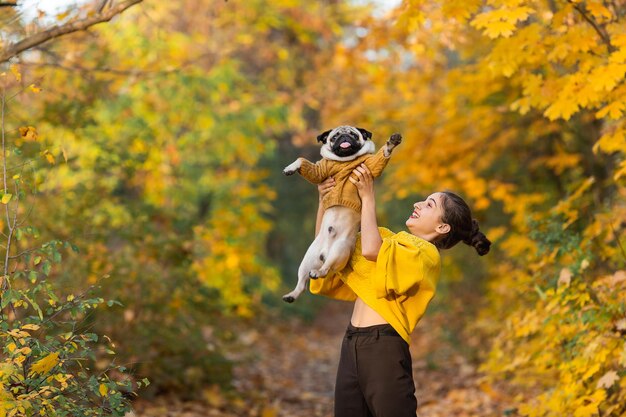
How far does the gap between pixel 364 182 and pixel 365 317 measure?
1.79ft

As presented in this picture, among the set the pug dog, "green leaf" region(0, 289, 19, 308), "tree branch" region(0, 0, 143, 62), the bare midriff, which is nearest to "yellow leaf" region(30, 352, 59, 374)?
"green leaf" region(0, 289, 19, 308)

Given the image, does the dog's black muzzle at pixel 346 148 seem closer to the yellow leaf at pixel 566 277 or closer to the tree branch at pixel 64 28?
the tree branch at pixel 64 28

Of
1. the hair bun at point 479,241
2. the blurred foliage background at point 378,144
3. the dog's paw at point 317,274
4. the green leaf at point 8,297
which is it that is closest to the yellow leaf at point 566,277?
the blurred foliage background at point 378,144

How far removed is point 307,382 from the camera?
870 cm

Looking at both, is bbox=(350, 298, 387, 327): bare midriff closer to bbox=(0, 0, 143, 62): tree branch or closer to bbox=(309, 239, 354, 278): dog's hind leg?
bbox=(309, 239, 354, 278): dog's hind leg

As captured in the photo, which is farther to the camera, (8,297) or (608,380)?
(608,380)

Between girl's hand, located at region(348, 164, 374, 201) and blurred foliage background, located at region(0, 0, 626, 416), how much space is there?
55.3 inches

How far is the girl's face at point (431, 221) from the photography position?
3250 mm

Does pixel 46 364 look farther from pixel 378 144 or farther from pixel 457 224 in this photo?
pixel 378 144

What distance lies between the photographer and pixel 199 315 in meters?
7.48

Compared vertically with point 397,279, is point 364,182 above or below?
above

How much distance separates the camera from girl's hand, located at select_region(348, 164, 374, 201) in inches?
124

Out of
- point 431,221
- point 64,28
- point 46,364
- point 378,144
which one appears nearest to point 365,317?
point 431,221

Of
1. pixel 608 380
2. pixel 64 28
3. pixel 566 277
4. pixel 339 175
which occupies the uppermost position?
pixel 64 28
